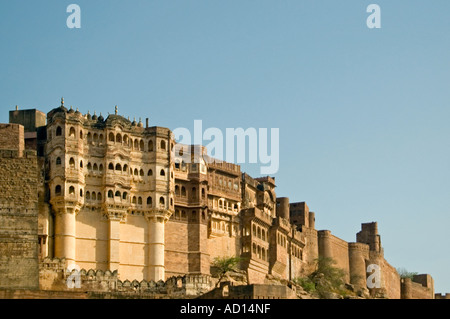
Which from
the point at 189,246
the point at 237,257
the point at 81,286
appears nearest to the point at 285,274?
the point at 237,257

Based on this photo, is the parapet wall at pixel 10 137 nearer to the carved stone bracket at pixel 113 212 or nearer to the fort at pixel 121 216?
the fort at pixel 121 216

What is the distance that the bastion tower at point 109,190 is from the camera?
3167 inches

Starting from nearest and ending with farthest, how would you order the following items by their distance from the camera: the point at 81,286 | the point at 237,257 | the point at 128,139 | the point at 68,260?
the point at 81,286 → the point at 68,260 → the point at 128,139 → the point at 237,257

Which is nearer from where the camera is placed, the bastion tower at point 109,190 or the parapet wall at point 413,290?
the bastion tower at point 109,190

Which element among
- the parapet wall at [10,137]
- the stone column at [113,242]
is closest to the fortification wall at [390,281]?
the stone column at [113,242]

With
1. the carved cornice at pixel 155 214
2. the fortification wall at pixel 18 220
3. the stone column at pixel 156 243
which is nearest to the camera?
the fortification wall at pixel 18 220

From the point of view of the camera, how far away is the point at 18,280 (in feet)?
224

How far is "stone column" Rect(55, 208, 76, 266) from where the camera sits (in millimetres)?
78812

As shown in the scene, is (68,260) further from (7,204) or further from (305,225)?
(305,225)

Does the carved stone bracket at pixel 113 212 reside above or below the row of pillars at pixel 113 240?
above

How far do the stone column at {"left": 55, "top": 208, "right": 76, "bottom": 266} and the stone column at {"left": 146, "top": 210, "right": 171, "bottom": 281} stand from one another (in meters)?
6.26

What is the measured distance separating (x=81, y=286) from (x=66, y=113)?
543 inches

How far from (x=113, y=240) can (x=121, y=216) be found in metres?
1.96
